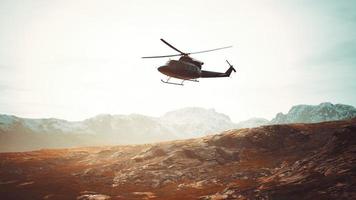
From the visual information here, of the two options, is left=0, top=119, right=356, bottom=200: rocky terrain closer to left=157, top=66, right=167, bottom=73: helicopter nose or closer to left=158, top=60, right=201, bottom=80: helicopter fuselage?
left=158, top=60, right=201, bottom=80: helicopter fuselage

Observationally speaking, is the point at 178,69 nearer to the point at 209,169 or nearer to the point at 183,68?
the point at 183,68

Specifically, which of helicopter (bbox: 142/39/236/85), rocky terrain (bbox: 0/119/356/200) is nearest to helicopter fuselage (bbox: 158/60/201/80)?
helicopter (bbox: 142/39/236/85)

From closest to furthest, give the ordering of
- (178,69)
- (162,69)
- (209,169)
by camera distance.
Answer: (162,69)
(178,69)
(209,169)

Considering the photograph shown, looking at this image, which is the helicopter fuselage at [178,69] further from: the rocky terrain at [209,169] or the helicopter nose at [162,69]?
the rocky terrain at [209,169]

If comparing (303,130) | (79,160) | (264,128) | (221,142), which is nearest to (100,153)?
(79,160)

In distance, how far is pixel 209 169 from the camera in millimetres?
85875

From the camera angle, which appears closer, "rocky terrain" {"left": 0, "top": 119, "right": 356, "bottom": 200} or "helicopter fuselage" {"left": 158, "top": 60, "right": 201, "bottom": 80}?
"helicopter fuselage" {"left": 158, "top": 60, "right": 201, "bottom": 80}

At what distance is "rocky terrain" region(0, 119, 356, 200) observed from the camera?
200 feet

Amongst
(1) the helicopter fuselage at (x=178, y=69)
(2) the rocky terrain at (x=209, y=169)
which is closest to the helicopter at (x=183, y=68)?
(1) the helicopter fuselage at (x=178, y=69)

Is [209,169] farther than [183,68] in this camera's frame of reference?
Yes

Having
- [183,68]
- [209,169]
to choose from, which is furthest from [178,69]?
[209,169]

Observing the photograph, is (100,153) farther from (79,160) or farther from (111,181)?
(111,181)

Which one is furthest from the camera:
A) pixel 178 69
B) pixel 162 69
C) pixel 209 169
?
pixel 209 169

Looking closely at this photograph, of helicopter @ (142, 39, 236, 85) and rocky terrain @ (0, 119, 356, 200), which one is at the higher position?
helicopter @ (142, 39, 236, 85)
